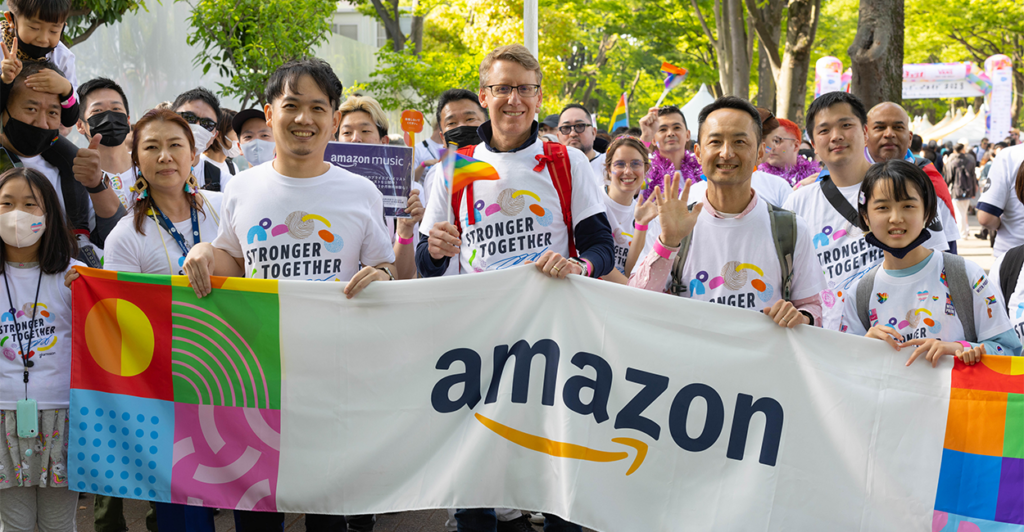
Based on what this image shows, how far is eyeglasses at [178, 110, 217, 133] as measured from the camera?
5.41 m

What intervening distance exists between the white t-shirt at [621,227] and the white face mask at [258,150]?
253cm

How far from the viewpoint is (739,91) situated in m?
15.9

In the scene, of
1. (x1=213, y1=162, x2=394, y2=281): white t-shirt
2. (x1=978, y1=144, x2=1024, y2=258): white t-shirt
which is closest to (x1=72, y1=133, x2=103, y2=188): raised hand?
(x1=213, y1=162, x2=394, y2=281): white t-shirt

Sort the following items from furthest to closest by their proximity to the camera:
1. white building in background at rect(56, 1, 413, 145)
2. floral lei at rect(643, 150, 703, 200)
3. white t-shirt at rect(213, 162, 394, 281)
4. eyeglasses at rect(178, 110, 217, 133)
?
1. white building in background at rect(56, 1, 413, 145)
2. floral lei at rect(643, 150, 703, 200)
3. eyeglasses at rect(178, 110, 217, 133)
4. white t-shirt at rect(213, 162, 394, 281)

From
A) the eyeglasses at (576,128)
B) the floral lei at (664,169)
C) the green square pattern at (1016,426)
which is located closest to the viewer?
the green square pattern at (1016,426)

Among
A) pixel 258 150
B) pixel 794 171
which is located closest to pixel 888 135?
pixel 794 171

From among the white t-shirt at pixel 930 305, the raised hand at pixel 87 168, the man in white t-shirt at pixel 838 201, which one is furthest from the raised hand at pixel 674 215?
the raised hand at pixel 87 168

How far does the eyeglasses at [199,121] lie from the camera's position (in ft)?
17.7

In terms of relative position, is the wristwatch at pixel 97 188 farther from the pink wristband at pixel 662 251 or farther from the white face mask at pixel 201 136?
the pink wristband at pixel 662 251

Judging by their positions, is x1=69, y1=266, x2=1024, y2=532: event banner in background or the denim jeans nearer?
x1=69, y1=266, x2=1024, y2=532: event banner in background

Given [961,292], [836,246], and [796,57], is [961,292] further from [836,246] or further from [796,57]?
[796,57]

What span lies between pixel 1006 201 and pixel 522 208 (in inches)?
145

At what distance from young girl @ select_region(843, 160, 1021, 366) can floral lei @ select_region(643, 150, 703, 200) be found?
246 cm

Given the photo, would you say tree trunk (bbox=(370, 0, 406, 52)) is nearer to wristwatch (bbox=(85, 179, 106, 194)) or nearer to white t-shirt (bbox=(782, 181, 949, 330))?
wristwatch (bbox=(85, 179, 106, 194))
